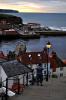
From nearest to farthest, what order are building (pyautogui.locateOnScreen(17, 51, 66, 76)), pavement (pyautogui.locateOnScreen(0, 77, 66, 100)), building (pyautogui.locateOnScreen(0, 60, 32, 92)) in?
pavement (pyautogui.locateOnScreen(0, 77, 66, 100)) → building (pyautogui.locateOnScreen(0, 60, 32, 92)) → building (pyautogui.locateOnScreen(17, 51, 66, 76))

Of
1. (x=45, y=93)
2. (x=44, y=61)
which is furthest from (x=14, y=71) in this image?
(x=44, y=61)

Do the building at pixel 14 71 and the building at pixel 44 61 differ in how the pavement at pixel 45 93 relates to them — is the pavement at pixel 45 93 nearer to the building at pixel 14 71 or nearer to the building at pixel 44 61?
the building at pixel 14 71

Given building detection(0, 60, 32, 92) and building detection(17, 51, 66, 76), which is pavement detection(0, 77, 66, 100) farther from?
building detection(17, 51, 66, 76)

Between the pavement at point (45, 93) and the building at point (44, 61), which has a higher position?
the pavement at point (45, 93)

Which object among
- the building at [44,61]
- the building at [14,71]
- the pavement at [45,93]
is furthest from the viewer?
the building at [44,61]

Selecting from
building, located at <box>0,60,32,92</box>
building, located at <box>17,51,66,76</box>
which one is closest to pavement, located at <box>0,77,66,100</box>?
building, located at <box>0,60,32,92</box>

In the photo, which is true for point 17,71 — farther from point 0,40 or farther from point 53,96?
point 0,40

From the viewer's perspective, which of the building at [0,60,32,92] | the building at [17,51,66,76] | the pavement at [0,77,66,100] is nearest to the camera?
the pavement at [0,77,66,100]

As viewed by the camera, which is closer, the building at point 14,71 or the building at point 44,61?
the building at point 14,71

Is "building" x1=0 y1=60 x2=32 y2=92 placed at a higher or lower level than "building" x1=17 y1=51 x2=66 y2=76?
higher

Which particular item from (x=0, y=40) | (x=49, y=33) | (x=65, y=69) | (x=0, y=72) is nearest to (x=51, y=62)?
(x=65, y=69)

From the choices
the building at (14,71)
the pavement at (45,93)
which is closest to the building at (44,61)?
the building at (14,71)

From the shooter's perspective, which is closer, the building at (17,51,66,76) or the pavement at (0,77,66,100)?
the pavement at (0,77,66,100)

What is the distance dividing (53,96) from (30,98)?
91cm
